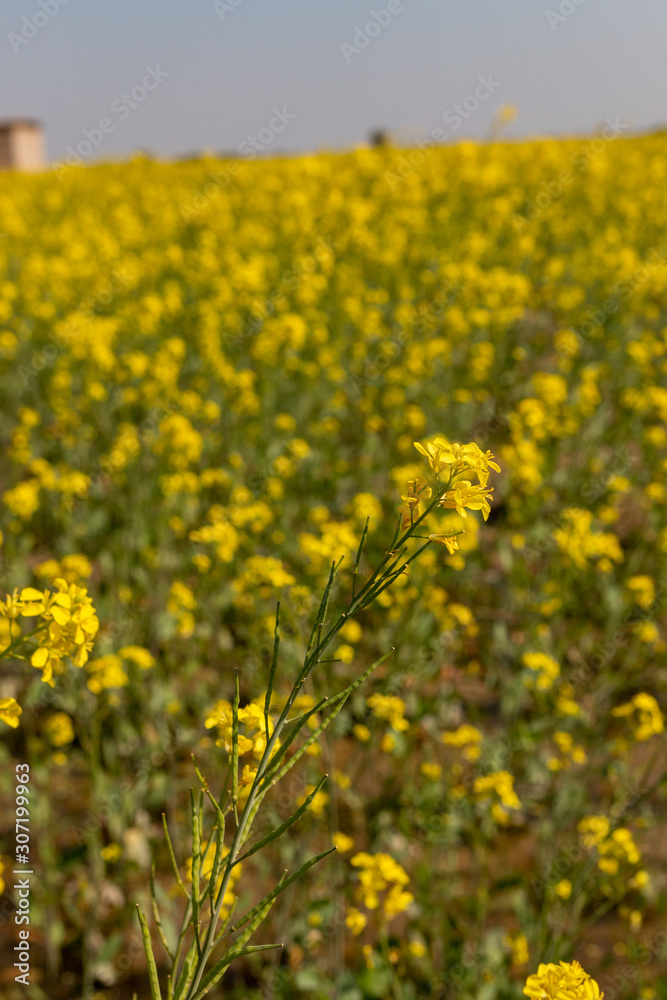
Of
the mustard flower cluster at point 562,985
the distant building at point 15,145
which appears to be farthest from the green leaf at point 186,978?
the distant building at point 15,145

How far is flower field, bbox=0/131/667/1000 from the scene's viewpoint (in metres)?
2.02

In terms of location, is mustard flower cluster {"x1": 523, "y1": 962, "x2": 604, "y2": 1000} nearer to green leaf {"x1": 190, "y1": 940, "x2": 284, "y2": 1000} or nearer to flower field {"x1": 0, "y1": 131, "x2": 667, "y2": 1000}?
flower field {"x1": 0, "y1": 131, "x2": 667, "y2": 1000}

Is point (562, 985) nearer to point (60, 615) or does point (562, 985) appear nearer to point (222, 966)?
point (222, 966)

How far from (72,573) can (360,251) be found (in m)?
6.78

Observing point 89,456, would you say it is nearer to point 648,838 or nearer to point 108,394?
point 108,394

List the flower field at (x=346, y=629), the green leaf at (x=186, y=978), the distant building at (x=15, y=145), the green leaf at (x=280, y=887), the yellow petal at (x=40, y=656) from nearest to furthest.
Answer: the green leaf at (x=280, y=887), the green leaf at (x=186, y=978), the yellow petal at (x=40, y=656), the flower field at (x=346, y=629), the distant building at (x=15, y=145)

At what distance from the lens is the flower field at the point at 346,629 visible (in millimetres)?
2016

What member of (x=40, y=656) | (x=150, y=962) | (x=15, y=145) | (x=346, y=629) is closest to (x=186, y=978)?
(x=150, y=962)

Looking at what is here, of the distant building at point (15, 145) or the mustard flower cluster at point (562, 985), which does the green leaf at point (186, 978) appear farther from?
the distant building at point (15, 145)

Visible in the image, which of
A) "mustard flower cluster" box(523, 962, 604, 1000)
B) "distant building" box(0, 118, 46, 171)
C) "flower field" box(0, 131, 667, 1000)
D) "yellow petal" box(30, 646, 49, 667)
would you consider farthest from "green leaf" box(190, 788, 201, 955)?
"distant building" box(0, 118, 46, 171)

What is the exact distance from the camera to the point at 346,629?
2684 millimetres

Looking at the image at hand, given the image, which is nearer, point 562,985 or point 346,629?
point 562,985

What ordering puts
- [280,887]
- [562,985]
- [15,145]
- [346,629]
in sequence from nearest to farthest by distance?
[280,887]
[562,985]
[346,629]
[15,145]

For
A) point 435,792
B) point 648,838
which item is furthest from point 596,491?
point 435,792
